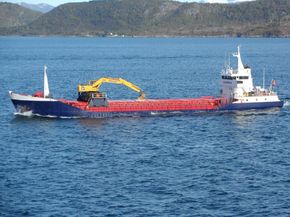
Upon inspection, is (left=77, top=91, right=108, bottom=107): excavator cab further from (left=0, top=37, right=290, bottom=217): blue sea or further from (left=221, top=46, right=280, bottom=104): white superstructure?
(left=221, top=46, right=280, bottom=104): white superstructure

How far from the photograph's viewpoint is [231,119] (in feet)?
286

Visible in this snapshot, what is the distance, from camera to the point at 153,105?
295 feet

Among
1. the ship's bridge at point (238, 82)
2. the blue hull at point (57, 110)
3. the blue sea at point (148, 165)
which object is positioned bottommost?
the blue sea at point (148, 165)

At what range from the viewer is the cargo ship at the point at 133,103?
86.6 metres

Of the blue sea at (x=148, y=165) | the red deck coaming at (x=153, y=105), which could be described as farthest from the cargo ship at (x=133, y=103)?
the blue sea at (x=148, y=165)

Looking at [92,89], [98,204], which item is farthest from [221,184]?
[92,89]

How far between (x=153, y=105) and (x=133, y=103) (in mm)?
2953

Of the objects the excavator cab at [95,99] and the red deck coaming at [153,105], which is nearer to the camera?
the excavator cab at [95,99]

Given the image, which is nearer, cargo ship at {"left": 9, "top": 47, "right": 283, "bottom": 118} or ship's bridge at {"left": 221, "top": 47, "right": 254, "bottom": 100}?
cargo ship at {"left": 9, "top": 47, "right": 283, "bottom": 118}

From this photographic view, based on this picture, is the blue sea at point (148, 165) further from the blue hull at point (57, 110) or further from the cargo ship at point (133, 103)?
the cargo ship at point (133, 103)

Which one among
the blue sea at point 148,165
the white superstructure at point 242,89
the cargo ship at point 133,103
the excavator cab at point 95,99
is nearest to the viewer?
the blue sea at point 148,165

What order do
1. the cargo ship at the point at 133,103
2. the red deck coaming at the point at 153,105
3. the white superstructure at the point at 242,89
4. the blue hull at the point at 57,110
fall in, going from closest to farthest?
the blue hull at the point at 57,110
the cargo ship at the point at 133,103
the red deck coaming at the point at 153,105
the white superstructure at the point at 242,89

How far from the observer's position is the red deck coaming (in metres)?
87.4

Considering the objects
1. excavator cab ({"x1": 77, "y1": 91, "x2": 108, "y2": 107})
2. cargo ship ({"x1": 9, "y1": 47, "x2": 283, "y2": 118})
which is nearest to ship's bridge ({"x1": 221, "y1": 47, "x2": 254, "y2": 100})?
cargo ship ({"x1": 9, "y1": 47, "x2": 283, "y2": 118})
